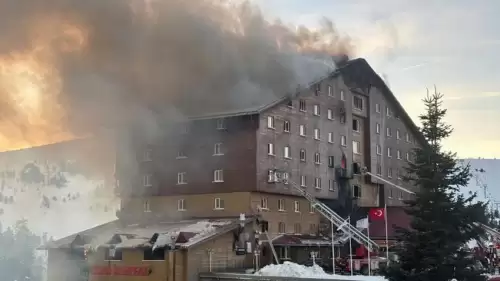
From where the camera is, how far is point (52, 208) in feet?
431

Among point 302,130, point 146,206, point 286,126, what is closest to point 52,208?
point 146,206

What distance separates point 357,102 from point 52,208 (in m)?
94.8

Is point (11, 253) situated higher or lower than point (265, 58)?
lower

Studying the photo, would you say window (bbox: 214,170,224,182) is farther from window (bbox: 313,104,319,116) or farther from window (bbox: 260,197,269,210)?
window (bbox: 313,104,319,116)

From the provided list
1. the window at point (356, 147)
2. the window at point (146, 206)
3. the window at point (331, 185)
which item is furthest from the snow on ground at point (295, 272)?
the window at point (356, 147)

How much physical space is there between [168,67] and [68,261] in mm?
15037

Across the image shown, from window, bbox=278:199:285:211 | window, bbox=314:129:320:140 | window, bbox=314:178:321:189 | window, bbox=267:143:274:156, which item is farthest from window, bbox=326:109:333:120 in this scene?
window, bbox=278:199:285:211

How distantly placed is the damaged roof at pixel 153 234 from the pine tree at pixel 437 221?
49.2 feet

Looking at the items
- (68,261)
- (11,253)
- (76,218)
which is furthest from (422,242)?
(76,218)

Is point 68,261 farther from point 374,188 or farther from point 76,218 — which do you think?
point 76,218

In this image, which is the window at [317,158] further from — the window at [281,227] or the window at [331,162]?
the window at [281,227]

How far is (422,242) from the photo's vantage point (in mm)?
24984

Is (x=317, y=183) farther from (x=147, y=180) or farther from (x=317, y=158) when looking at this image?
(x=147, y=180)

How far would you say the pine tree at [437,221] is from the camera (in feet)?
80.2
